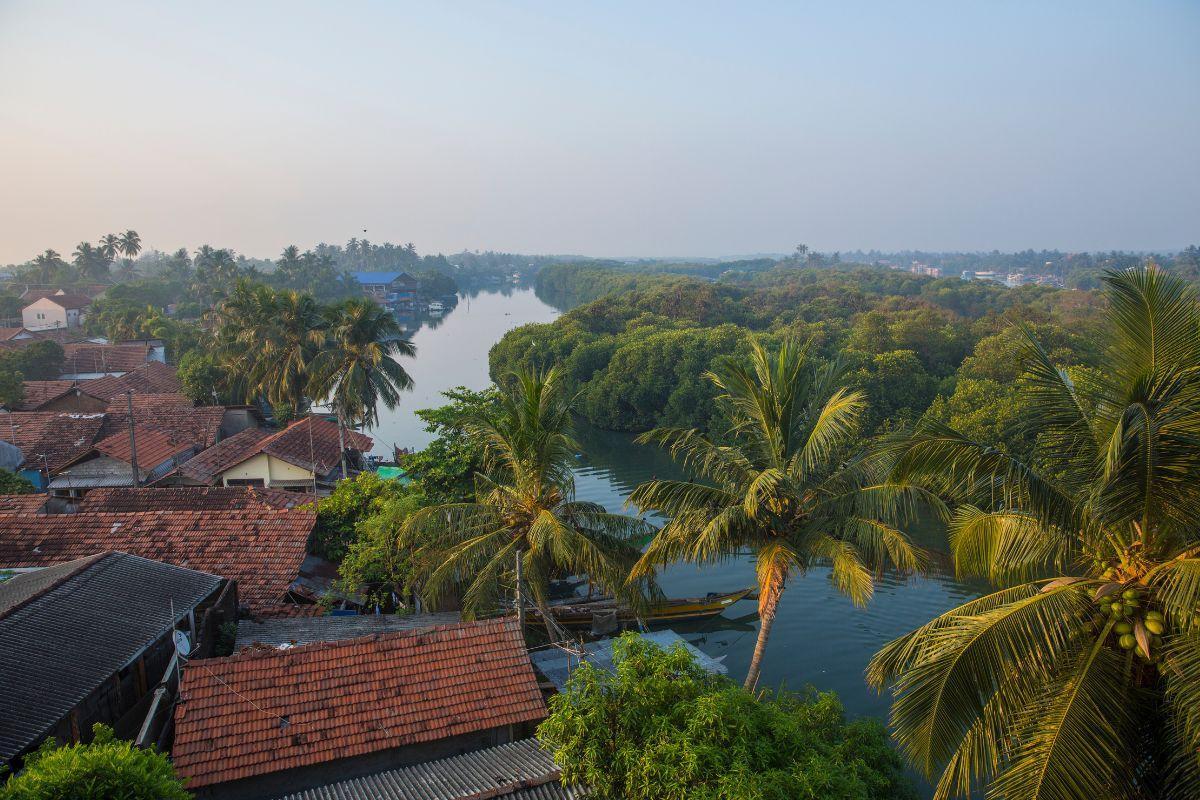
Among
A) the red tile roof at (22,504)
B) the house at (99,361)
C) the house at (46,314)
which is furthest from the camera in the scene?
the house at (46,314)

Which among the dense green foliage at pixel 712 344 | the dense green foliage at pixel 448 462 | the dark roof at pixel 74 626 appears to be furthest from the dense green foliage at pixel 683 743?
the dense green foliage at pixel 712 344

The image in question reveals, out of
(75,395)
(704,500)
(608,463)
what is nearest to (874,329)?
(608,463)

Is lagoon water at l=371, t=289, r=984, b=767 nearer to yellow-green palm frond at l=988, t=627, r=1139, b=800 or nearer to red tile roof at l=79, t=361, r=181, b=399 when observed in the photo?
yellow-green palm frond at l=988, t=627, r=1139, b=800

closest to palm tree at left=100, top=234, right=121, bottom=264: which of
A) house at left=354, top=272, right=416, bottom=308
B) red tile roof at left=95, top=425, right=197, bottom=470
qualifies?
house at left=354, top=272, right=416, bottom=308

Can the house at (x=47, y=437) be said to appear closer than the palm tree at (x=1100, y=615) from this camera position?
No

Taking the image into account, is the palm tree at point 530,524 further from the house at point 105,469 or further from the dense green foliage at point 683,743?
the house at point 105,469

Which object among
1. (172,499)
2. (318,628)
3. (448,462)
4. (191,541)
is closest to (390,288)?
(172,499)

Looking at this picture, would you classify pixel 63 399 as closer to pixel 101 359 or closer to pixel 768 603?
pixel 101 359
